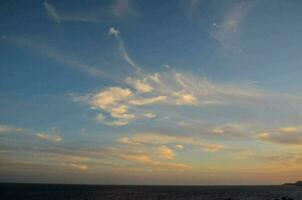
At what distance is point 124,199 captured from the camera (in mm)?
114625

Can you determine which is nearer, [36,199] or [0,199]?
[0,199]

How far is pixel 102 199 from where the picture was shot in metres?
114

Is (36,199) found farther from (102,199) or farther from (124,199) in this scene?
(124,199)

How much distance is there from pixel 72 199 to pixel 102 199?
36.2ft

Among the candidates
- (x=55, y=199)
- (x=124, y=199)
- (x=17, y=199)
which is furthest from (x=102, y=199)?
(x=17, y=199)

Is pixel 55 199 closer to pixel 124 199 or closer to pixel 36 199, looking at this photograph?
pixel 36 199

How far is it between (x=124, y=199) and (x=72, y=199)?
18.2 m

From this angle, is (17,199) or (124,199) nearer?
(17,199)

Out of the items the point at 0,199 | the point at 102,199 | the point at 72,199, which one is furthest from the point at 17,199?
Answer: the point at 102,199

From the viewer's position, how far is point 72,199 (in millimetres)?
108688

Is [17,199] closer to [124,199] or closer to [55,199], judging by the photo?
[55,199]

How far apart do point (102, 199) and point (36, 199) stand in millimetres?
22392

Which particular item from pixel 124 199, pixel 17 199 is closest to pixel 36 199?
pixel 17 199

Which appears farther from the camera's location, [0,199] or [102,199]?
[102,199]
